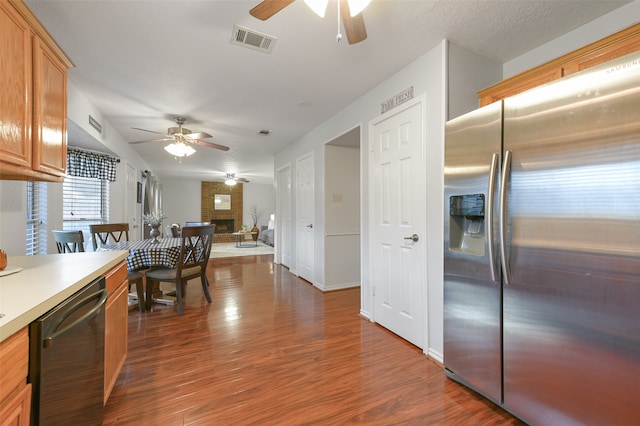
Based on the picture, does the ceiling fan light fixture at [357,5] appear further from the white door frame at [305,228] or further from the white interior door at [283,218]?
the white interior door at [283,218]

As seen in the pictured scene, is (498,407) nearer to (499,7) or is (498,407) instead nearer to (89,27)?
(499,7)

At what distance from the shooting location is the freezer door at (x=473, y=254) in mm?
1557

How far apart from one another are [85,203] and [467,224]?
4952 millimetres

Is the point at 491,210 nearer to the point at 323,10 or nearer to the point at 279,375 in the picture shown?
the point at 323,10

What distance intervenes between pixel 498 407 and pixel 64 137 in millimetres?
3311

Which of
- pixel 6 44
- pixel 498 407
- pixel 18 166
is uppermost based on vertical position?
pixel 6 44

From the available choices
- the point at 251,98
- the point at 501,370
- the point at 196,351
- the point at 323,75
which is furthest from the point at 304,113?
the point at 501,370

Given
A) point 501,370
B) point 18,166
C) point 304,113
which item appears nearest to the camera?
point 18,166

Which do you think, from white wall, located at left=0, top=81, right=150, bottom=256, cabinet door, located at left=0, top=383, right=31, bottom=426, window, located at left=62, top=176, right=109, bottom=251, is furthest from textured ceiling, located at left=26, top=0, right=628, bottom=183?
cabinet door, located at left=0, top=383, right=31, bottom=426

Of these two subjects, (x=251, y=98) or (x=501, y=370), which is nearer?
(x=501, y=370)

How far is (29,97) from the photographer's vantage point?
4.77ft

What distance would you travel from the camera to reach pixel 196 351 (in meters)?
2.29

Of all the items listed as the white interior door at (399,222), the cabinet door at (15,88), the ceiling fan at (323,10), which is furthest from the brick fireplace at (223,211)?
the ceiling fan at (323,10)

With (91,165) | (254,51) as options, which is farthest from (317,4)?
(91,165)
